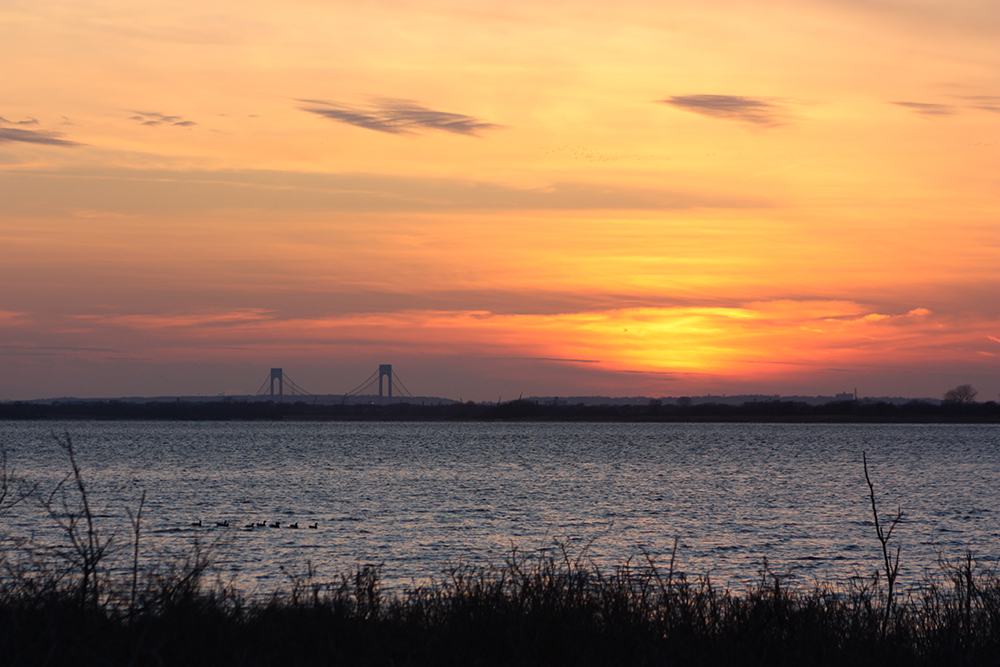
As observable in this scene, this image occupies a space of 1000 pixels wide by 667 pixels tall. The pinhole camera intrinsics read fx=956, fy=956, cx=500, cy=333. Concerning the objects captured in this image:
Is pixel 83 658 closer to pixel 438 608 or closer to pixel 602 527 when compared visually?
pixel 438 608

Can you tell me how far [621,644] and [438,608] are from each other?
8.50ft

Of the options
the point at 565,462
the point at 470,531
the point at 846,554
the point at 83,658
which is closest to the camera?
the point at 83,658

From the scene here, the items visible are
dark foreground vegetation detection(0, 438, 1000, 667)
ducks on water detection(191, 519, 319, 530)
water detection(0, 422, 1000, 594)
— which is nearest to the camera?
dark foreground vegetation detection(0, 438, 1000, 667)

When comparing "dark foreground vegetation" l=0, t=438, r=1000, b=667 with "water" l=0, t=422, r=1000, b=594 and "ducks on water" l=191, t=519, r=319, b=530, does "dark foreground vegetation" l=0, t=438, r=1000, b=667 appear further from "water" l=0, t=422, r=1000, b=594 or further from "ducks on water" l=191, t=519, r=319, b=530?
"ducks on water" l=191, t=519, r=319, b=530

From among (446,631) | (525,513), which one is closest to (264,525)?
(525,513)

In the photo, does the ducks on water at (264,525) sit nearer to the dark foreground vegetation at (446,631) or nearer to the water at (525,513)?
the water at (525,513)

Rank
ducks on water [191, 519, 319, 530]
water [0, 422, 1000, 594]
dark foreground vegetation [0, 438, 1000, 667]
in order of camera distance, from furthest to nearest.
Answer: ducks on water [191, 519, 319, 530]
water [0, 422, 1000, 594]
dark foreground vegetation [0, 438, 1000, 667]

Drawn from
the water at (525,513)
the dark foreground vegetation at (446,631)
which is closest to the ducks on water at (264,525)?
the water at (525,513)

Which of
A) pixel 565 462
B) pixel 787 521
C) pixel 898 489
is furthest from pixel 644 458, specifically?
pixel 787 521

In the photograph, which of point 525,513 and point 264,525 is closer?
point 264,525

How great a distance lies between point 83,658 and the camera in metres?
9.01

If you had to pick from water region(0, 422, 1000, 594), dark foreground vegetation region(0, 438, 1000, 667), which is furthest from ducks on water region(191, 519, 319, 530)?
dark foreground vegetation region(0, 438, 1000, 667)

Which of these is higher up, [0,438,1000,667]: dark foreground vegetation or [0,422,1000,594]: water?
[0,438,1000,667]: dark foreground vegetation

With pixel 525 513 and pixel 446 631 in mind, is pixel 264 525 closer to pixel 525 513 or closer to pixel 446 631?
pixel 525 513
